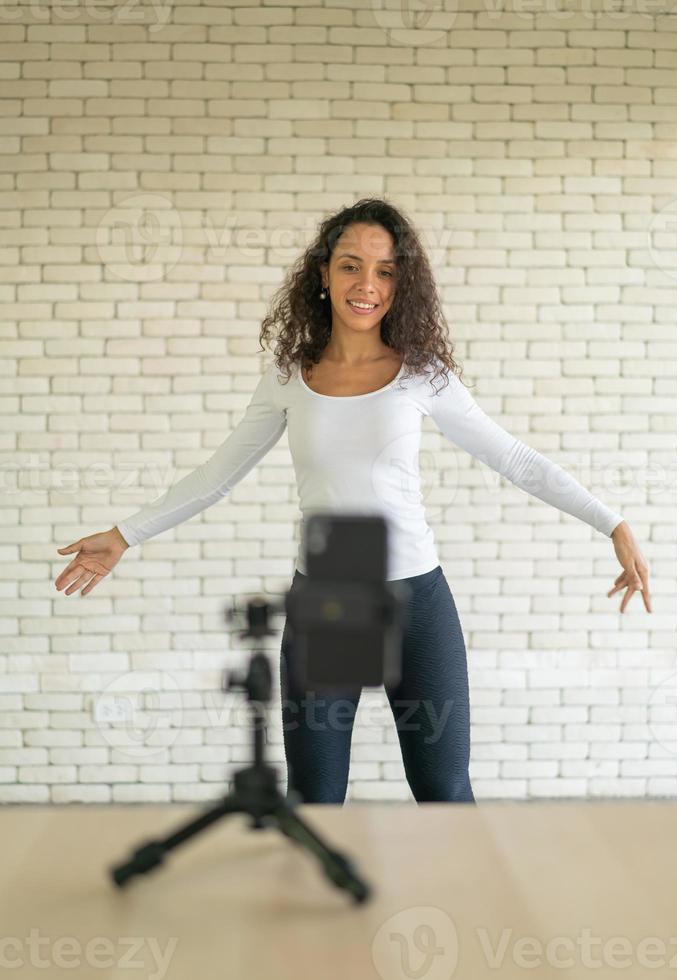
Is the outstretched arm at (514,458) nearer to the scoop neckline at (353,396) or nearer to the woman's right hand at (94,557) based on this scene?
the scoop neckline at (353,396)

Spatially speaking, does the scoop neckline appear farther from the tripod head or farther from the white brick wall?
the white brick wall

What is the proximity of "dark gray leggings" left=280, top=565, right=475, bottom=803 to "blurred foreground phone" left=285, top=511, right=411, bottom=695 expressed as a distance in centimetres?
104

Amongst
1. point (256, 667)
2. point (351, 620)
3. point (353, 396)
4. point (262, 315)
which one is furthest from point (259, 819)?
point (262, 315)

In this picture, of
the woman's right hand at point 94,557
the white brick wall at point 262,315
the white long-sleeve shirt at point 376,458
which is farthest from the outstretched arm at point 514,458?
the white brick wall at point 262,315

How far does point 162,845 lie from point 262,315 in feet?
9.36

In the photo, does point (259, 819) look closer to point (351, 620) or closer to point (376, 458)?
point (351, 620)

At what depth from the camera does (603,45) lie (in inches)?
141

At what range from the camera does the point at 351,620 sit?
0.82 meters

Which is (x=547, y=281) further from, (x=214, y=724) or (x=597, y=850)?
(x=597, y=850)

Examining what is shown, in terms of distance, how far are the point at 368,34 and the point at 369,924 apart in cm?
341

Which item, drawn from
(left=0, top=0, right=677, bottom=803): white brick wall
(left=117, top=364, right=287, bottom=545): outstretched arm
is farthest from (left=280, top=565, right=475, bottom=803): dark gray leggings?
(left=0, top=0, right=677, bottom=803): white brick wall

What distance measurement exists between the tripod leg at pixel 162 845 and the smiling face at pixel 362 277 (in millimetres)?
1251

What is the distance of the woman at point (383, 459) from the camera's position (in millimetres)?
Result: 1922

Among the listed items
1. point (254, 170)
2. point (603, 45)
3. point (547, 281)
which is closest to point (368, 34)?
point (254, 170)
